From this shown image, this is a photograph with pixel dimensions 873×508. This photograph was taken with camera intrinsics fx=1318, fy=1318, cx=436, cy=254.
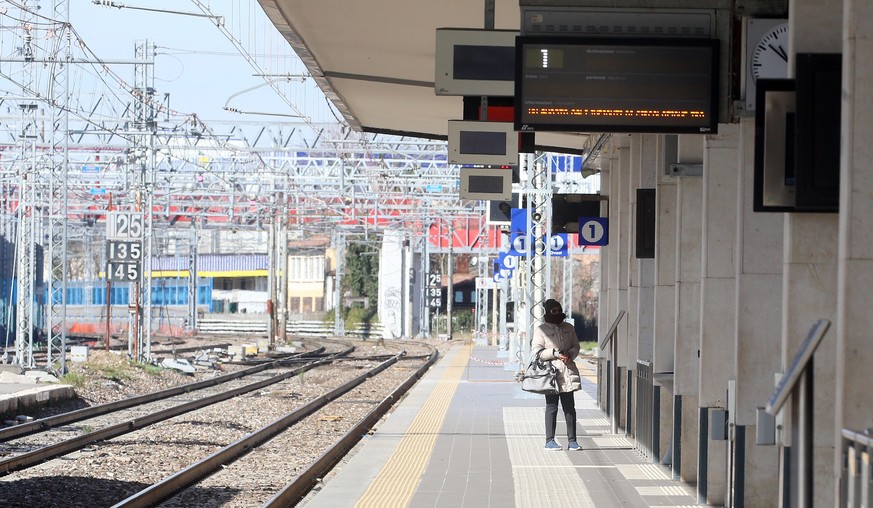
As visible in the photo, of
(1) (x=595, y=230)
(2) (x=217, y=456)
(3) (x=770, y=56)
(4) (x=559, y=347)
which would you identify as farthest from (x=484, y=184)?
(3) (x=770, y=56)

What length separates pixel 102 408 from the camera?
2175 centimetres

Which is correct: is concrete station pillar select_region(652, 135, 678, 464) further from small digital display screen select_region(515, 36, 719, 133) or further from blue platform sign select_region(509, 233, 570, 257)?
blue platform sign select_region(509, 233, 570, 257)

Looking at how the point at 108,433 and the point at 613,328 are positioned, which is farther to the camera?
the point at 108,433

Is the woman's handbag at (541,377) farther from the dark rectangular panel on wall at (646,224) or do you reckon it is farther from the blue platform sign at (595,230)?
the blue platform sign at (595,230)

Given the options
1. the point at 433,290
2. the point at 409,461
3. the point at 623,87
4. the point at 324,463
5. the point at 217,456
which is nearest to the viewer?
the point at 623,87

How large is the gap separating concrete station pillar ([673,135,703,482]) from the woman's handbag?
235 centimetres

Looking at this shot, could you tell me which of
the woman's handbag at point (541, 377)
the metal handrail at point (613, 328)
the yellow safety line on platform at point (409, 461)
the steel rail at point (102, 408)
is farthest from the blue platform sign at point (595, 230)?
the steel rail at point (102, 408)

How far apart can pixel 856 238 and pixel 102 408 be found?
17.5 meters

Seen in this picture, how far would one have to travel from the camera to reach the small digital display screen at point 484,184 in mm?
14281

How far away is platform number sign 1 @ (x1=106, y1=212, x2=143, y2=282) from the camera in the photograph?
1190 inches

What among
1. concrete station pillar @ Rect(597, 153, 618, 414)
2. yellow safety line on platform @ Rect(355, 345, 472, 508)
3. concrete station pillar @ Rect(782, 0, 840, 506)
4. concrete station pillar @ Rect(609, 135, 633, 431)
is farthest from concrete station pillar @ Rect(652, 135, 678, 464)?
concrete station pillar @ Rect(782, 0, 840, 506)

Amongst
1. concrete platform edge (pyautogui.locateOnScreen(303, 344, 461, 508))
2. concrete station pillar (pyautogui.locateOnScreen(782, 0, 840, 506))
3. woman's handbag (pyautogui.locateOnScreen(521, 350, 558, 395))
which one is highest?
concrete station pillar (pyautogui.locateOnScreen(782, 0, 840, 506))

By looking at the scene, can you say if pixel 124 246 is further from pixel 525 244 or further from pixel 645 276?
pixel 645 276

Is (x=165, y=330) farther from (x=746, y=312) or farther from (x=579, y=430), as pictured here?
(x=746, y=312)
